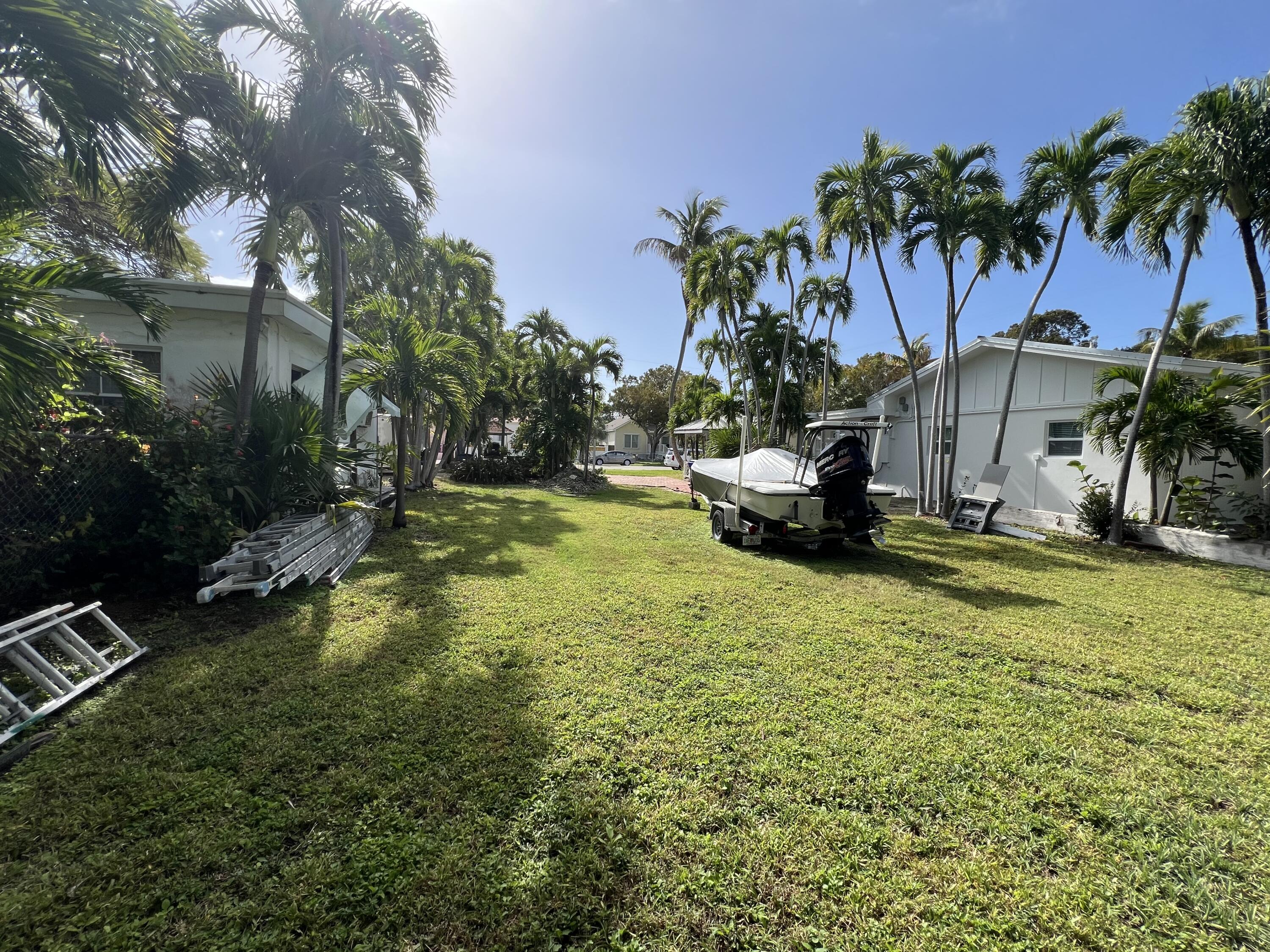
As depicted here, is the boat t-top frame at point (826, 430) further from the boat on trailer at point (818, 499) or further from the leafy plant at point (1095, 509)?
the leafy plant at point (1095, 509)

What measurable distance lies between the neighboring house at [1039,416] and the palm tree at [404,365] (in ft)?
25.9

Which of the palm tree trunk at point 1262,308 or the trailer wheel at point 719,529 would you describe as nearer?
the palm tree trunk at point 1262,308

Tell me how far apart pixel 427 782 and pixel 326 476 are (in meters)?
5.29

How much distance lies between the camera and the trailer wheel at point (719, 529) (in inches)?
340

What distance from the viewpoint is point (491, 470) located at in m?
19.2

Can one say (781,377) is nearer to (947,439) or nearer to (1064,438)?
(947,439)

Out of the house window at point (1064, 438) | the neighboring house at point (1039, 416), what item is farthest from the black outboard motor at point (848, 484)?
the house window at point (1064, 438)

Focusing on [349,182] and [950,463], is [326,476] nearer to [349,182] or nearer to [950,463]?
[349,182]

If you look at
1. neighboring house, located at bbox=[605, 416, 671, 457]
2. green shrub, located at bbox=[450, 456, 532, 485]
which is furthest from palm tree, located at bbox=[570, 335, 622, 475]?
neighboring house, located at bbox=[605, 416, 671, 457]

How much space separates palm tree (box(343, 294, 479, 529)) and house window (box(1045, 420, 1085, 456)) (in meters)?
13.2

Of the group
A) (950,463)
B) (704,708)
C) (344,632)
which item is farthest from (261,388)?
(950,463)

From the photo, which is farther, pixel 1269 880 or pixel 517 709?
pixel 517 709

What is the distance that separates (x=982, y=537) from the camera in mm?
9672

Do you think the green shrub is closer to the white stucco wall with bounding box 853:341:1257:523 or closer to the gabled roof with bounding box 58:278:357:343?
the gabled roof with bounding box 58:278:357:343
